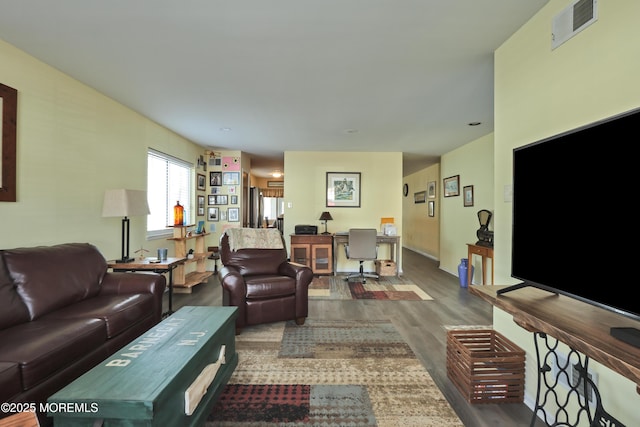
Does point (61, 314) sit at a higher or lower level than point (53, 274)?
lower

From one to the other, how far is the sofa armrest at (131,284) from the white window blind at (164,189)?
1.43m

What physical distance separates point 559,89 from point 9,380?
10.1 feet

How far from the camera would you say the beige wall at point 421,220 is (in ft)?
23.2

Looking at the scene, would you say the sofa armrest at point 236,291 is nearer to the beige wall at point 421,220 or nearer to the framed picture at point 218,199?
the framed picture at point 218,199

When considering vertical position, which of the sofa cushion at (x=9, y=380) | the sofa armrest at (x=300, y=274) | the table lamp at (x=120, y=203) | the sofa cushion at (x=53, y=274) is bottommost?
the sofa cushion at (x=9, y=380)

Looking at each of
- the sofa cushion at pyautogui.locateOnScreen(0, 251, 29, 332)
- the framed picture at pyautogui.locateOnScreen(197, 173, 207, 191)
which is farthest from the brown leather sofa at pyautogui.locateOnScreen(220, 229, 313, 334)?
the framed picture at pyautogui.locateOnScreen(197, 173, 207, 191)

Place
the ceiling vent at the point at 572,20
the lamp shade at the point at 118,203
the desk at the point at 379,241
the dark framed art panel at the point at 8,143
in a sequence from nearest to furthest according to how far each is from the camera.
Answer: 1. the ceiling vent at the point at 572,20
2. the dark framed art panel at the point at 8,143
3. the lamp shade at the point at 118,203
4. the desk at the point at 379,241

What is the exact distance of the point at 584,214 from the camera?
113cm

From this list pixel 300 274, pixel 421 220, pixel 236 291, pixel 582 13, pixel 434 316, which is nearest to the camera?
pixel 582 13

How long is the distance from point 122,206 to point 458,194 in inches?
206

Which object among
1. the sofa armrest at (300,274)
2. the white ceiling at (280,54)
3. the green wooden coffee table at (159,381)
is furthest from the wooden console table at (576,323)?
the sofa armrest at (300,274)

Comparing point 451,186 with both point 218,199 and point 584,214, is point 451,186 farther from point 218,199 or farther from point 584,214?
point 584,214

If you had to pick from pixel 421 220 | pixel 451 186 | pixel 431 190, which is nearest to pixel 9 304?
pixel 451 186

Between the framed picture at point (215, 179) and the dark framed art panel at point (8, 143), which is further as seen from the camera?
the framed picture at point (215, 179)
